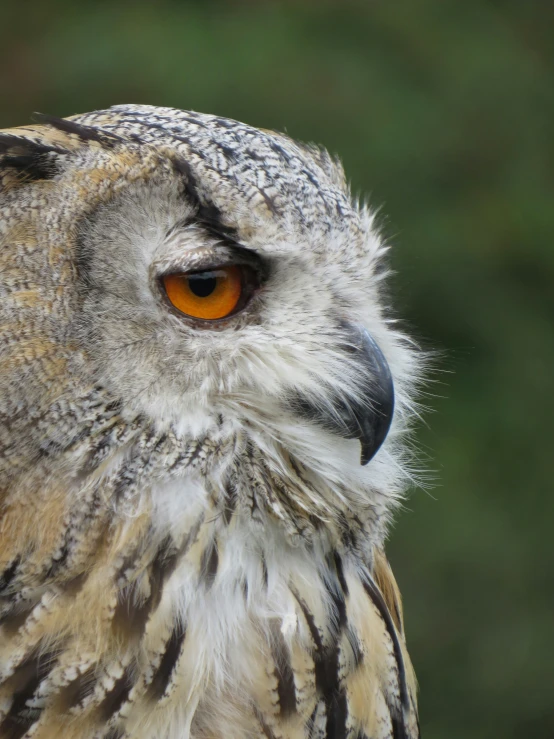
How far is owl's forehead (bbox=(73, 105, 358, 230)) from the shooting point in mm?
1298

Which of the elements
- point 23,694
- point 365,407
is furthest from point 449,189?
point 23,694

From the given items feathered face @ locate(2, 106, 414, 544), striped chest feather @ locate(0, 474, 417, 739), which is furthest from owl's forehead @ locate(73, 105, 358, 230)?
striped chest feather @ locate(0, 474, 417, 739)

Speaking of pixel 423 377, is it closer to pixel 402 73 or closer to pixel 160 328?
pixel 160 328

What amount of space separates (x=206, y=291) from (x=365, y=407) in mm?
316

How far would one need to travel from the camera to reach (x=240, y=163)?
1343mm

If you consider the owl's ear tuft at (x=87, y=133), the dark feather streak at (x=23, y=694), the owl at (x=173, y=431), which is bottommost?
the dark feather streak at (x=23, y=694)

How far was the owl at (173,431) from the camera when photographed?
4.07 ft

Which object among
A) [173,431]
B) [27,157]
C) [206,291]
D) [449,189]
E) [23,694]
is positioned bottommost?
[23,694]

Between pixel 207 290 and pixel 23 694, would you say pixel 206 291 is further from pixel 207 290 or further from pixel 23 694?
pixel 23 694

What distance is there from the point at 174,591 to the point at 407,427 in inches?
22.3

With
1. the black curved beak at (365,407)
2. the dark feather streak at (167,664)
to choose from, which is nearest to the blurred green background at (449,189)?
the black curved beak at (365,407)

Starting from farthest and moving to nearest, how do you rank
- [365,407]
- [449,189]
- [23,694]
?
1. [449,189]
2. [365,407]
3. [23,694]

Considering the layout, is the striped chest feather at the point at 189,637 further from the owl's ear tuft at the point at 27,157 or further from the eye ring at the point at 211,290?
the owl's ear tuft at the point at 27,157

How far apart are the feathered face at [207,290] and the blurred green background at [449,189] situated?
6.34ft
